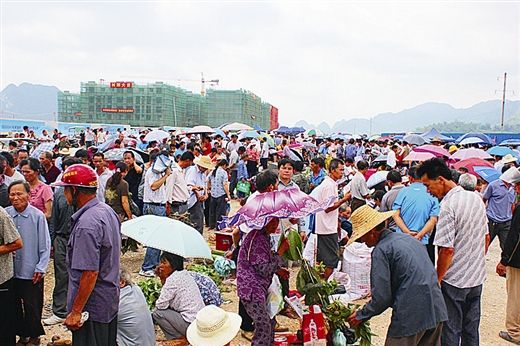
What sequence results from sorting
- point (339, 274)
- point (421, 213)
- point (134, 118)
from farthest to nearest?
point (134, 118) → point (339, 274) → point (421, 213)

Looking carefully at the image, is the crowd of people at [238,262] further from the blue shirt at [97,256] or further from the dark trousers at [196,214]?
the dark trousers at [196,214]

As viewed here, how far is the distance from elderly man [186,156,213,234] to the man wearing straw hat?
17.5 ft

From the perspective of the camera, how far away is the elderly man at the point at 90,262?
9.94 feet

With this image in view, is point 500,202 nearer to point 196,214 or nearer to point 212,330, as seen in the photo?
point 196,214

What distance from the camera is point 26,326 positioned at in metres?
4.42

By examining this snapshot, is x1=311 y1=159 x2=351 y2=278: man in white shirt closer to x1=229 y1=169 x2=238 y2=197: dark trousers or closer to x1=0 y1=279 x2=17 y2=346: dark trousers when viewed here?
x1=0 y1=279 x2=17 y2=346: dark trousers

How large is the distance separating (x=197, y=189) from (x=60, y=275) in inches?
135

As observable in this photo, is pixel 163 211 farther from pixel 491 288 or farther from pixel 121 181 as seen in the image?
pixel 491 288

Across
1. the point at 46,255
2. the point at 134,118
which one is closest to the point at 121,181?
the point at 46,255

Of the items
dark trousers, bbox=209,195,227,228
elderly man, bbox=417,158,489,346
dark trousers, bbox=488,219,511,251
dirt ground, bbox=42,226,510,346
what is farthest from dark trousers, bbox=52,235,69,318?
dark trousers, bbox=488,219,511,251

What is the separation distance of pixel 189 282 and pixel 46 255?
1.41m

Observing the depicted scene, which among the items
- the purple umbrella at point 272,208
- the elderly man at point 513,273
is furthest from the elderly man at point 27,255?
the elderly man at point 513,273

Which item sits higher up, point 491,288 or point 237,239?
point 237,239

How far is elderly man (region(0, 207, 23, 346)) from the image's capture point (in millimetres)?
3873
